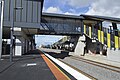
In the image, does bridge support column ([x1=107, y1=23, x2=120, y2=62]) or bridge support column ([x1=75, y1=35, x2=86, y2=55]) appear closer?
bridge support column ([x1=107, y1=23, x2=120, y2=62])

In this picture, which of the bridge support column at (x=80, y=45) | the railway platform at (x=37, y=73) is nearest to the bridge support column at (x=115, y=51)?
the railway platform at (x=37, y=73)

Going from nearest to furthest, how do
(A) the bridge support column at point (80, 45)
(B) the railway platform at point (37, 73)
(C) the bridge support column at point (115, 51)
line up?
1. (B) the railway platform at point (37, 73)
2. (C) the bridge support column at point (115, 51)
3. (A) the bridge support column at point (80, 45)

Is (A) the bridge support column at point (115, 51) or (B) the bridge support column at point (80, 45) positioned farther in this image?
(B) the bridge support column at point (80, 45)

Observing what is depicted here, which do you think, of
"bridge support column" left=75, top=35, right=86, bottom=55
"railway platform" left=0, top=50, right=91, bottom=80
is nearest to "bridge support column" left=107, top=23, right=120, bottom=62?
"railway platform" left=0, top=50, right=91, bottom=80

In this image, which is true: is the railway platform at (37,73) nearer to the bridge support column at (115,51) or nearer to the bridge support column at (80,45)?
the bridge support column at (115,51)

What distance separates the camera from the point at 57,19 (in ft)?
150

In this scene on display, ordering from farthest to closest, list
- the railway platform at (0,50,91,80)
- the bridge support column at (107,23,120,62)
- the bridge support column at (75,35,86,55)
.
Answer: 1. the bridge support column at (75,35,86,55)
2. the bridge support column at (107,23,120,62)
3. the railway platform at (0,50,91,80)

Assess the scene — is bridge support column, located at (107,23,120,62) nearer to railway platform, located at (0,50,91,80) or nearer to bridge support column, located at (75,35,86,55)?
railway platform, located at (0,50,91,80)

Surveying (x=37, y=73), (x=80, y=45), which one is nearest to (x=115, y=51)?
(x=37, y=73)

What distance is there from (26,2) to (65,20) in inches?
560

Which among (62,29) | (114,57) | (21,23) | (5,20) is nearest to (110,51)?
(114,57)

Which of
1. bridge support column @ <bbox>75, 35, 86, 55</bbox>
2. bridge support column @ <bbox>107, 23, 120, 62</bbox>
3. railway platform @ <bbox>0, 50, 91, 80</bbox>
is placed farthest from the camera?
bridge support column @ <bbox>75, 35, 86, 55</bbox>

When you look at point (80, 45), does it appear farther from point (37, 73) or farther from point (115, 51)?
point (37, 73)

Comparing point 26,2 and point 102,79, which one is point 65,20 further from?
point 102,79
